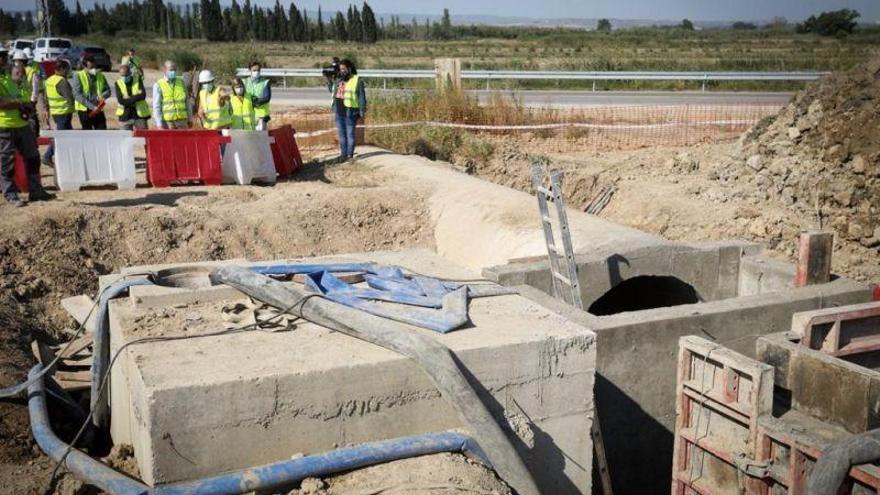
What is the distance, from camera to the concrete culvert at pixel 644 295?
10133 millimetres

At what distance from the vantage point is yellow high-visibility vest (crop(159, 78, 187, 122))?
15888 millimetres

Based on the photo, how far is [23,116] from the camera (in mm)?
12016

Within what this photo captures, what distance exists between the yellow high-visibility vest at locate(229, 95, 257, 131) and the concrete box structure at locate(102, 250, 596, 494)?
917cm

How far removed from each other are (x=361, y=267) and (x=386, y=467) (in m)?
2.47

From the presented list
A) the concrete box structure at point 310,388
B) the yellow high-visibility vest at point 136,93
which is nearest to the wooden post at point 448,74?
the yellow high-visibility vest at point 136,93

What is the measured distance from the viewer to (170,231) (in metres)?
12.2

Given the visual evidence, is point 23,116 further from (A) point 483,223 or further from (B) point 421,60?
(B) point 421,60

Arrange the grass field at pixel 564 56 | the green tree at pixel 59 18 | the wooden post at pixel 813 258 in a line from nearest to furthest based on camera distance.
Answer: the wooden post at pixel 813 258 → the grass field at pixel 564 56 → the green tree at pixel 59 18

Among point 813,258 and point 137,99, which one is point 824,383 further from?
point 137,99

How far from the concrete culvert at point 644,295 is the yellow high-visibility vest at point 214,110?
26.4 ft

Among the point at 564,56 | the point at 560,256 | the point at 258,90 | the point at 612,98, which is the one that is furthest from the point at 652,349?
the point at 564,56

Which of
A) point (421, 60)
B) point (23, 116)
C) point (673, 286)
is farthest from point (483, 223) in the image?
point (421, 60)

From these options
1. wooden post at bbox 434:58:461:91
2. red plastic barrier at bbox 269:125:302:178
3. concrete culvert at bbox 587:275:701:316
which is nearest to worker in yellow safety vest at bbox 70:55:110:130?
red plastic barrier at bbox 269:125:302:178

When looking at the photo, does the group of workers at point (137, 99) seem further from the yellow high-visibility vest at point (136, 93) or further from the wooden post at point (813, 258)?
the wooden post at point (813, 258)
